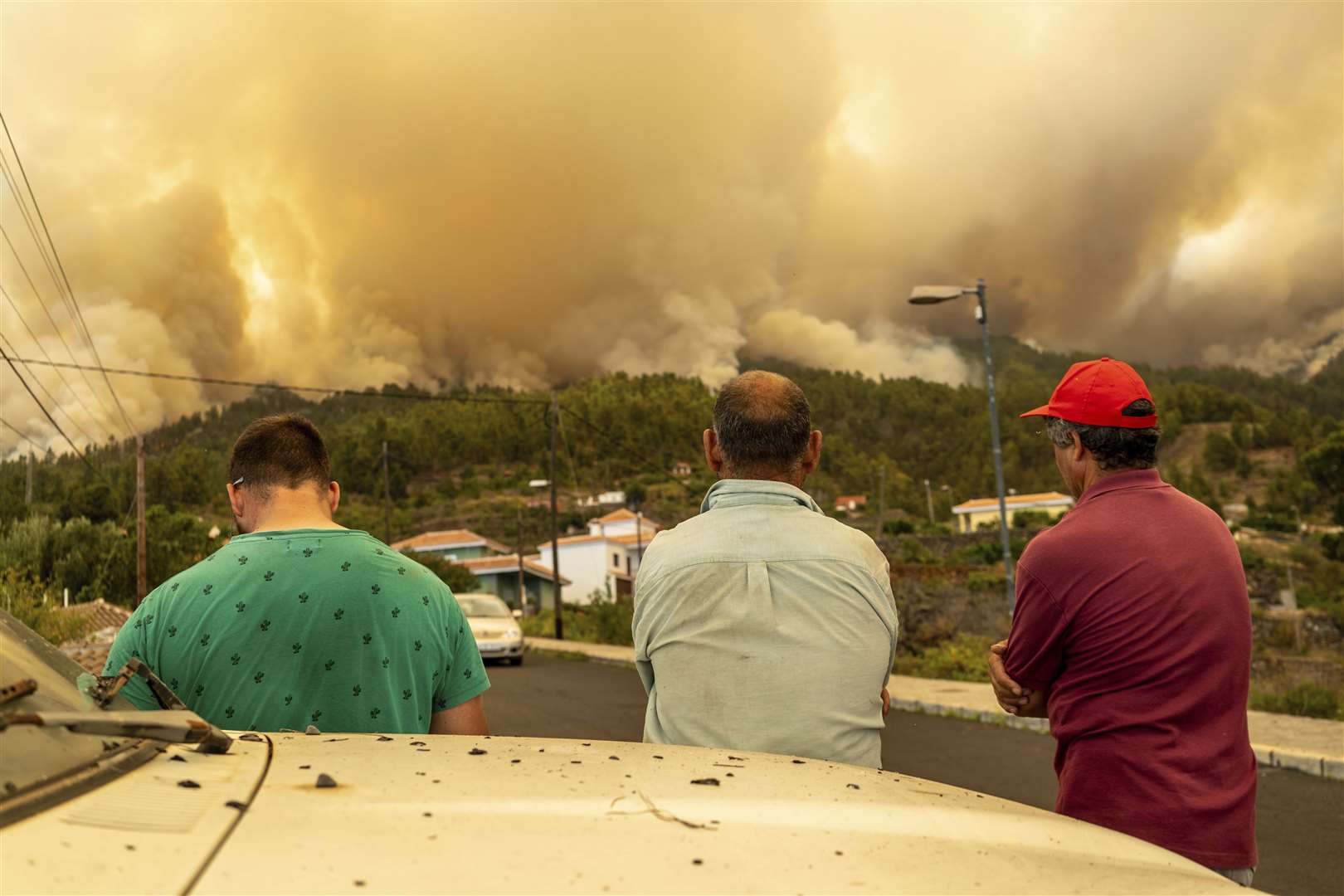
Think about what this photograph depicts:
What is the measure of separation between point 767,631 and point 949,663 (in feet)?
59.3

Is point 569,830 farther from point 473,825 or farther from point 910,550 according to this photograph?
point 910,550

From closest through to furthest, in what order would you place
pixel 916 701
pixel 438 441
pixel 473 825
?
1. pixel 473 825
2. pixel 916 701
3. pixel 438 441

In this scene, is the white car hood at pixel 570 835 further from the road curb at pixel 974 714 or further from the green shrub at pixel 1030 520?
the green shrub at pixel 1030 520

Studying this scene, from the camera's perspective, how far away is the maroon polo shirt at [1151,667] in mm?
2303

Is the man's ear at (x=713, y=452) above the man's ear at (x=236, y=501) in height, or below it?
above

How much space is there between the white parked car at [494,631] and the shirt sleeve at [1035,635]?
20.7 m

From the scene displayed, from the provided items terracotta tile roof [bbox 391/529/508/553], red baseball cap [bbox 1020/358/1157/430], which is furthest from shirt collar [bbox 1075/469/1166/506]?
terracotta tile roof [bbox 391/529/508/553]

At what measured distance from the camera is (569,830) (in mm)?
1235

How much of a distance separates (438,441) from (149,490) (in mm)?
71784

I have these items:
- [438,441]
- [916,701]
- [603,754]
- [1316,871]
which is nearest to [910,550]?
[438,441]

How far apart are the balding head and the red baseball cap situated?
2.06 feet

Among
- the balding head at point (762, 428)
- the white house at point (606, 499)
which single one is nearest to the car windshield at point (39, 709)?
the balding head at point (762, 428)

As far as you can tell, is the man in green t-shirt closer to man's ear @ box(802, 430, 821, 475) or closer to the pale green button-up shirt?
the pale green button-up shirt

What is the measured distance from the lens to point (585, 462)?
10281cm
